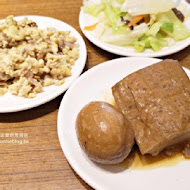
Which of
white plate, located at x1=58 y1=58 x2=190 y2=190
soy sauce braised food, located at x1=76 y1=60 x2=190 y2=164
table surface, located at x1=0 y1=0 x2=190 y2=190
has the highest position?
soy sauce braised food, located at x1=76 y1=60 x2=190 y2=164

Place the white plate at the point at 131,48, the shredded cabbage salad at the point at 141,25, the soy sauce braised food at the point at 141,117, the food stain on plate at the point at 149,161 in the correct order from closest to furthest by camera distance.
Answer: the soy sauce braised food at the point at 141,117 < the food stain on plate at the point at 149,161 < the white plate at the point at 131,48 < the shredded cabbage salad at the point at 141,25

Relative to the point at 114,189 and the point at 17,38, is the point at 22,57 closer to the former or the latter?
the point at 17,38

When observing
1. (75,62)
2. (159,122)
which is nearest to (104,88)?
(75,62)

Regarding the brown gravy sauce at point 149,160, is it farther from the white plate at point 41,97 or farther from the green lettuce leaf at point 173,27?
the green lettuce leaf at point 173,27

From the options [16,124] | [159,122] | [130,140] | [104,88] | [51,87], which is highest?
[159,122]

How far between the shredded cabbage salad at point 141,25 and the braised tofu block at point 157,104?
703mm

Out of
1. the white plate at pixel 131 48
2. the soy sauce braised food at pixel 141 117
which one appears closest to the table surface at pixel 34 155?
the soy sauce braised food at pixel 141 117

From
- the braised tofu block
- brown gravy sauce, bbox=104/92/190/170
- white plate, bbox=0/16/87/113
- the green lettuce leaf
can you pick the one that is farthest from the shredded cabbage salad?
brown gravy sauce, bbox=104/92/190/170

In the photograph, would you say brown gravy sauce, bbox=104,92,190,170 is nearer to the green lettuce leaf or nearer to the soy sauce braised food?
the soy sauce braised food

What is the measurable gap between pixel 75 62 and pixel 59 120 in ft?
2.21

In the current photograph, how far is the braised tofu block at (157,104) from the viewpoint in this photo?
5.28 feet

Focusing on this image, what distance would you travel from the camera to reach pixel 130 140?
160cm

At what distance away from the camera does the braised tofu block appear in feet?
5.28

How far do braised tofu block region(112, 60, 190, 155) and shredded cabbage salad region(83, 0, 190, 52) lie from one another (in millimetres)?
703
